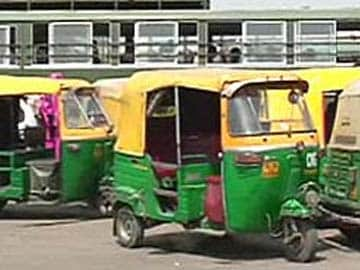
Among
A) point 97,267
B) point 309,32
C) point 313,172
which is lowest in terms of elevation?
point 97,267

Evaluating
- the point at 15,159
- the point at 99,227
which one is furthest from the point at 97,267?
the point at 15,159

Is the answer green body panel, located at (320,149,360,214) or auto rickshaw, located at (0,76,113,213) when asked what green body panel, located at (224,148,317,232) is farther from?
auto rickshaw, located at (0,76,113,213)

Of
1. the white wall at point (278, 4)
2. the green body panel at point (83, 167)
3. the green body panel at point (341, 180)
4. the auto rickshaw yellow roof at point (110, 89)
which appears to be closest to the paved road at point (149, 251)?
the green body panel at point (83, 167)

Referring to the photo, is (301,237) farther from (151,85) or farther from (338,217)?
(151,85)

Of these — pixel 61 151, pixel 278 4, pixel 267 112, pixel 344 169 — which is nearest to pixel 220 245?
pixel 344 169

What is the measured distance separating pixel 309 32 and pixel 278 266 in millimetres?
19356

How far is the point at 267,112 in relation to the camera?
13.5 metres

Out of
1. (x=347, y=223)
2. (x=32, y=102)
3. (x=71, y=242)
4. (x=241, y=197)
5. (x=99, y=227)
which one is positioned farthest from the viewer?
(x=32, y=102)

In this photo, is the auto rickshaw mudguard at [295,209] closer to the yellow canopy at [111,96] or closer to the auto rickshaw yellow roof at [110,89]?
the yellow canopy at [111,96]

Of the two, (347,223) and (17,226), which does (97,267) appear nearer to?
(347,223)

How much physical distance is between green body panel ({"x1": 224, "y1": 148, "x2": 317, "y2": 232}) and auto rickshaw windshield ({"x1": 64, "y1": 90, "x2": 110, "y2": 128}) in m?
4.54

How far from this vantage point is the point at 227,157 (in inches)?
516

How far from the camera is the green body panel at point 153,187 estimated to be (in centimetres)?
1357

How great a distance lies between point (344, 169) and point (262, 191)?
4.10 feet
